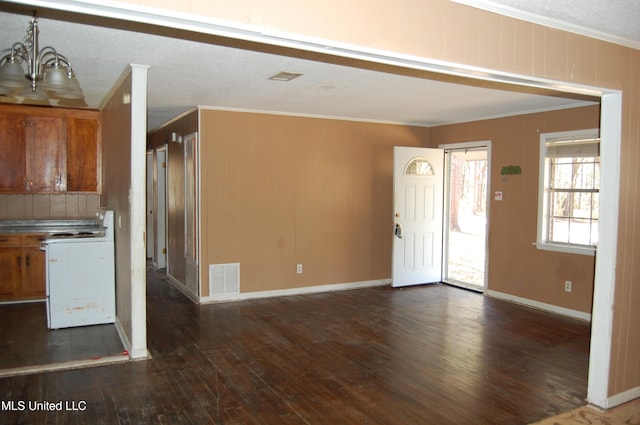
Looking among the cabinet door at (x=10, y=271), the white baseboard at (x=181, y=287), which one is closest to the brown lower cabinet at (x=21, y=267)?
the cabinet door at (x=10, y=271)

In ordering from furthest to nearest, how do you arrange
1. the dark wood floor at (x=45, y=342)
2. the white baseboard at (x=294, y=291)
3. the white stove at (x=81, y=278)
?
the white baseboard at (x=294, y=291) → the white stove at (x=81, y=278) → the dark wood floor at (x=45, y=342)

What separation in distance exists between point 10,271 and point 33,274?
0.24 meters

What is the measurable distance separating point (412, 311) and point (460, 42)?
3.78 meters

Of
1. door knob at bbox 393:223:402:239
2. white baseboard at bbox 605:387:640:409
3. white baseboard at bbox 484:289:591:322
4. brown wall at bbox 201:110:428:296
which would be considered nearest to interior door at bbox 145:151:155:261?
brown wall at bbox 201:110:428:296

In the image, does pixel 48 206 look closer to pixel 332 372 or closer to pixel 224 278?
pixel 224 278

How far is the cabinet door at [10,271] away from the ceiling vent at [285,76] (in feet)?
12.7

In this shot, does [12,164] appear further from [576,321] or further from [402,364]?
[576,321]

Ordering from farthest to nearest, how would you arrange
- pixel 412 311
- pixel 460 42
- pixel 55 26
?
pixel 412 311
pixel 55 26
pixel 460 42

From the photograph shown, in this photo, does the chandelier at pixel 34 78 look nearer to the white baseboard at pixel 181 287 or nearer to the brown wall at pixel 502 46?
the brown wall at pixel 502 46

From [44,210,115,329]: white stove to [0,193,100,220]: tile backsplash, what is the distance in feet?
5.48

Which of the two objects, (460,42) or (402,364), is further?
(402,364)

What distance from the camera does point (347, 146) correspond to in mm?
6742

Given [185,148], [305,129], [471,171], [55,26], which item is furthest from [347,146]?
[471,171]

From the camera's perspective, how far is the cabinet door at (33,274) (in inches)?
224
